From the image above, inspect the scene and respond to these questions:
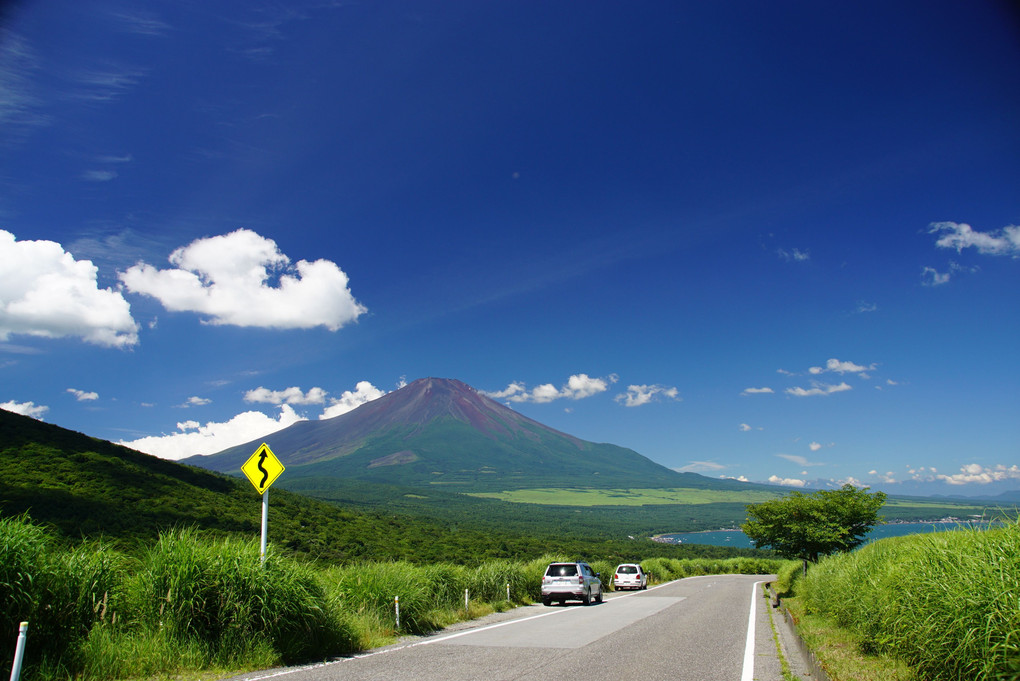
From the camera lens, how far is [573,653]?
971 cm

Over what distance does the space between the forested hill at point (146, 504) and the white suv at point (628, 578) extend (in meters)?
18.5

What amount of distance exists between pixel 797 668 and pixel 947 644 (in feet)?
14.6

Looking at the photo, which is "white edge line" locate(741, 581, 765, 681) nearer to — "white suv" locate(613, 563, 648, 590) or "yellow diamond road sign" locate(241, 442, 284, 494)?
"yellow diamond road sign" locate(241, 442, 284, 494)

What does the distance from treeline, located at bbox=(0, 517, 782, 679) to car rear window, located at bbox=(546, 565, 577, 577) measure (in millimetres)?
10224

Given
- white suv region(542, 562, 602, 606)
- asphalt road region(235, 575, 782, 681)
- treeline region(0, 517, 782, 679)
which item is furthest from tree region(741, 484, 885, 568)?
treeline region(0, 517, 782, 679)

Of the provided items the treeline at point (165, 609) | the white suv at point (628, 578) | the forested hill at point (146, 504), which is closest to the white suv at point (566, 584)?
the treeline at point (165, 609)

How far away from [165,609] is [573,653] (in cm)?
635

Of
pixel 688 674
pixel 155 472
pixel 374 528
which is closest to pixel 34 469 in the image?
pixel 155 472

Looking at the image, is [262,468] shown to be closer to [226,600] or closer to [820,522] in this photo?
[226,600]

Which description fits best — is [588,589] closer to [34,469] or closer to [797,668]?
[797,668]

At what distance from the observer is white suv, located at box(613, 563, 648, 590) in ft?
104

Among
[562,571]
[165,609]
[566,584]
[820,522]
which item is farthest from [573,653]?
[820,522]

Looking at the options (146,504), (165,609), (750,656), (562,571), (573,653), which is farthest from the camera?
(146,504)

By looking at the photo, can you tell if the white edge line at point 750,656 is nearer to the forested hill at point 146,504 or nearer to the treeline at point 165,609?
the treeline at point 165,609
